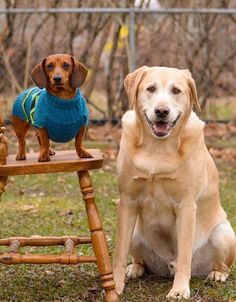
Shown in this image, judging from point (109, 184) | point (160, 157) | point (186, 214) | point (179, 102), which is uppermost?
point (179, 102)

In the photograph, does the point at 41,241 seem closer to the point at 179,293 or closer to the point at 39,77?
the point at 179,293

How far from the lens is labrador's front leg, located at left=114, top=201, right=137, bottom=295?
15.4 feet

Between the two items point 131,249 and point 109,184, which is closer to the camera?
point 131,249

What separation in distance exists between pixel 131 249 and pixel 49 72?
138 cm

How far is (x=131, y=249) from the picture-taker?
16.5 ft

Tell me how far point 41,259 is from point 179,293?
812 mm

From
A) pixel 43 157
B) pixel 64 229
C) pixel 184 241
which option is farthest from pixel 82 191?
pixel 64 229

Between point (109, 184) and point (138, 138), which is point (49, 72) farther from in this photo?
point (109, 184)

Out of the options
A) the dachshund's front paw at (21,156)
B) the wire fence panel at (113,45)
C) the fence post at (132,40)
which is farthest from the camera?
the wire fence panel at (113,45)

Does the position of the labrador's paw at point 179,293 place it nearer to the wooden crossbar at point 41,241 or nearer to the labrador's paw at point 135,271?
the labrador's paw at point 135,271

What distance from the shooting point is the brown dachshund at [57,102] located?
13.9 feet

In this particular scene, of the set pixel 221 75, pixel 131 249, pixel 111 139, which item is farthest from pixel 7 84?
pixel 131 249

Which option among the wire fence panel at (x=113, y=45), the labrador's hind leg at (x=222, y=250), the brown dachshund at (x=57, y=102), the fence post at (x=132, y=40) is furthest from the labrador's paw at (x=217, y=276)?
the wire fence panel at (x=113, y=45)

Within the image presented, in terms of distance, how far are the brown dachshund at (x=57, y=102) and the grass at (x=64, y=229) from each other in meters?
0.89
